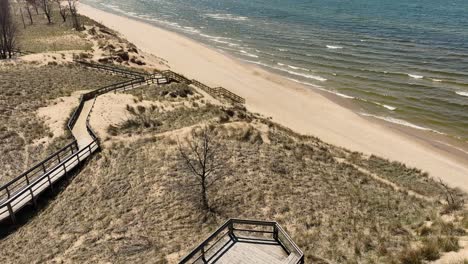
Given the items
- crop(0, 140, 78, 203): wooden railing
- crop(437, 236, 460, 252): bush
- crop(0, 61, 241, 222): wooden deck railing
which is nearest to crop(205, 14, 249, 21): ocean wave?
crop(0, 61, 241, 222): wooden deck railing

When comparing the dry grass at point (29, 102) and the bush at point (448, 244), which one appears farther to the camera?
the dry grass at point (29, 102)

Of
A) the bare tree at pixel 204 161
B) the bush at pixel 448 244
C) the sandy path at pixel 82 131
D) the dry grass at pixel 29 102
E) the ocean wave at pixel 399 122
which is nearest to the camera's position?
the bush at pixel 448 244

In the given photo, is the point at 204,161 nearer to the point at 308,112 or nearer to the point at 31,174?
the point at 31,174

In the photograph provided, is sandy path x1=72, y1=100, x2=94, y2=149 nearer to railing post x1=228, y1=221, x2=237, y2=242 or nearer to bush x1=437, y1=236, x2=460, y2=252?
railing post x1=228, y1=221, x2=237, y2=242

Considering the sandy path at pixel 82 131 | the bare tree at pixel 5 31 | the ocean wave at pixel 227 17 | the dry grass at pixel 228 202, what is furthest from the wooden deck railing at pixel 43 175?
the ocean wave at pixel 227 17

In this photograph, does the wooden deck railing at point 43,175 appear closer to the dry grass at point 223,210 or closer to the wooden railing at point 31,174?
the wooden railing at point 31,174

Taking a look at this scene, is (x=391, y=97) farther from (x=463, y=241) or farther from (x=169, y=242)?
(x=169, y=242)
